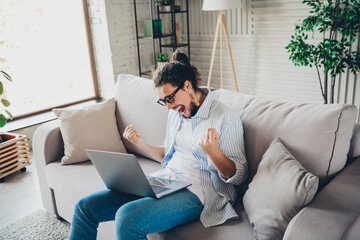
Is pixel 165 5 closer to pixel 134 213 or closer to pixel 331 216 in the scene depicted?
pixel 134 213

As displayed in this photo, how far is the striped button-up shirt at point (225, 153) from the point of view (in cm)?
137

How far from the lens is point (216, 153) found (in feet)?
4.26

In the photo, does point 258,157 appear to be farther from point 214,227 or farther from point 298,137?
point 214,227

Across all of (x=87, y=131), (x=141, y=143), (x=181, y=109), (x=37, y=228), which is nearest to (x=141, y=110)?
(x=87, y=131)

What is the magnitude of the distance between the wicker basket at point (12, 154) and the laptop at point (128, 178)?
1.66m

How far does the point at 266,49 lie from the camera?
3.71 metres

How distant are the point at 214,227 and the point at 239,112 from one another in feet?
1.84

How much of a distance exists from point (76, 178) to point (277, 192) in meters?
1.14

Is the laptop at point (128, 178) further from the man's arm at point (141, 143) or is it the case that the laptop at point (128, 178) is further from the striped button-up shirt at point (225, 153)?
the man's arm at point (141, 143)

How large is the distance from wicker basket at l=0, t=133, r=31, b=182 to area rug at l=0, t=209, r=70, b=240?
755mm

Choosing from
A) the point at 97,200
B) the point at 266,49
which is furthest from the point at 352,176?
the point at 266,49

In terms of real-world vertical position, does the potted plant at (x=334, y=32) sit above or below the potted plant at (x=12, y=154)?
above

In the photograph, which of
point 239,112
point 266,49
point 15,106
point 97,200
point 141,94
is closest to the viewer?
point 97,200

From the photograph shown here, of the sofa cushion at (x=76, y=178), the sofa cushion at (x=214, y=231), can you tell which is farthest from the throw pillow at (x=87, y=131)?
the sofa cushion at (x=214, y=231)
